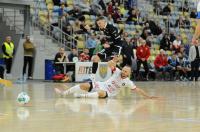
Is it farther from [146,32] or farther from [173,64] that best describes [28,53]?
[173,64]

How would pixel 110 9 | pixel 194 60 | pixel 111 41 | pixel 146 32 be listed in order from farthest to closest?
pixel 110 9 → pixel 146 32 → pixel 194 60 → pixel 111 41

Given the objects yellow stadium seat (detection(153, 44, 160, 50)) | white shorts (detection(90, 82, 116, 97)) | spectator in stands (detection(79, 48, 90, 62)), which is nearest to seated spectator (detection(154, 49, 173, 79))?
yellow stadium seat (detection(153, 44, 160, 50))

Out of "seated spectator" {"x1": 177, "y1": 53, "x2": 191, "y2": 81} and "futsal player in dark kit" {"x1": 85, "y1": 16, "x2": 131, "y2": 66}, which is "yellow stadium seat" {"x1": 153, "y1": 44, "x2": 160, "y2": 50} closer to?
"seated spectator" {"x1": 177, "y1": 53, "x2": 191, "y2": 81}

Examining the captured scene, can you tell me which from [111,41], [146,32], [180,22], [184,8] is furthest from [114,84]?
[184,8]

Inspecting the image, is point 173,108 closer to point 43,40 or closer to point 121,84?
point 121,84

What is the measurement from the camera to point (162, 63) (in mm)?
27797

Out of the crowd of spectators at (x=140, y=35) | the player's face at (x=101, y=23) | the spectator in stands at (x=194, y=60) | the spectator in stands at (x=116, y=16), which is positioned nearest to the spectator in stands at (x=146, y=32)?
the crowd of spectators at (x=140, y=35)

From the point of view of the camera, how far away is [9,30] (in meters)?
26.5

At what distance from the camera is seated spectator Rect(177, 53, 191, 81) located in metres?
28.7

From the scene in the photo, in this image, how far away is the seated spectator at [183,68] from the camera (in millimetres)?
28688

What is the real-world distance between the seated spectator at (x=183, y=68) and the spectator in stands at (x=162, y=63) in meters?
0.78

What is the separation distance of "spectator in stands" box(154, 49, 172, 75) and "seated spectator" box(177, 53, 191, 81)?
0.78 metres

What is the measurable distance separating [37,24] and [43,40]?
3.20 ft

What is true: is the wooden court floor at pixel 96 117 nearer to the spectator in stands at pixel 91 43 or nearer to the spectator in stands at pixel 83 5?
the spectator in stands at pixel 91 43
